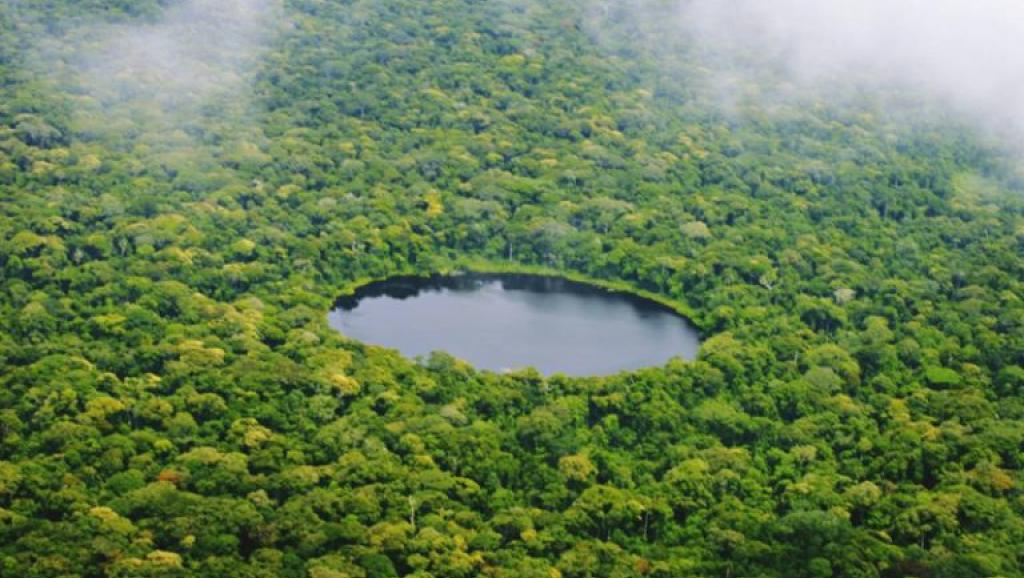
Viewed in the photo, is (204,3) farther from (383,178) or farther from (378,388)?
(378,388)

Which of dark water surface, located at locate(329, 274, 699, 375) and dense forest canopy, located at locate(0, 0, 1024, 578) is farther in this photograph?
dark water surface, located at locate(329, 274, 699, 375)

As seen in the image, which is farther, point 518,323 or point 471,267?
point 471,267

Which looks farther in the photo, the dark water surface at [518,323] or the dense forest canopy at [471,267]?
the dark water surface at [518,323]

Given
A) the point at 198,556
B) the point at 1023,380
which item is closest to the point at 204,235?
the point at 198,556

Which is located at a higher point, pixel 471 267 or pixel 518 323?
pixel 471 267
